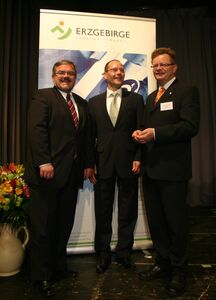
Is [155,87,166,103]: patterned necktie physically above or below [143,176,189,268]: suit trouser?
above

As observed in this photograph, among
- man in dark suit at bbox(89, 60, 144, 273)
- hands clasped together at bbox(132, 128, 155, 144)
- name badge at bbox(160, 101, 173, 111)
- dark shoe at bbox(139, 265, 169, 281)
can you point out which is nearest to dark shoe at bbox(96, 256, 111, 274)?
man in dark suit at bbox(89, 60, 144, 273)

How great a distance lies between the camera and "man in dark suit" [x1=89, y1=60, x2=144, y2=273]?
2371 mm

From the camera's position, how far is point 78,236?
278 cm

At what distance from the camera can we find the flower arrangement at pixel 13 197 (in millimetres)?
2297

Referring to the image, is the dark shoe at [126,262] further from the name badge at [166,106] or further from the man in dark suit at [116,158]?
the name badge at [166,106]

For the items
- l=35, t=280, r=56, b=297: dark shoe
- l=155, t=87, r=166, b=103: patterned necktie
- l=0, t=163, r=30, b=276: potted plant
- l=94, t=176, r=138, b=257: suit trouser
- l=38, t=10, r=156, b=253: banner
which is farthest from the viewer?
l=38, t=10, r=156, b=253: banner

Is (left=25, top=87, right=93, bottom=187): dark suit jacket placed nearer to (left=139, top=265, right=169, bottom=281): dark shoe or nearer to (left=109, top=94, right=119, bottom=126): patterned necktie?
(left=109, top=94, right=119, bottom=126): patterned necktie

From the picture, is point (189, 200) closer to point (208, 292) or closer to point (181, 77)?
point (181, 77)

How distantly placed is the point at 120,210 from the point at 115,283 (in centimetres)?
55

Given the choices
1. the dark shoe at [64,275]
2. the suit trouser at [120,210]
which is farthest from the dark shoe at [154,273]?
the dark shoe at [64,275]

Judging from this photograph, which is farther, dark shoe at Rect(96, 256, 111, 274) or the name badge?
dark shoe at Rect(96, 256, 111, 274)

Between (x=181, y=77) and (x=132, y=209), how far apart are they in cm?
292

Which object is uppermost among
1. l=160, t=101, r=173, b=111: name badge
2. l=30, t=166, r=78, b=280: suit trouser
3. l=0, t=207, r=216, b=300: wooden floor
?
l=160, t=101, r=173, b=111: name badge

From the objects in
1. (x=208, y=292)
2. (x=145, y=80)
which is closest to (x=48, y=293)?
(x=208, y=292)
